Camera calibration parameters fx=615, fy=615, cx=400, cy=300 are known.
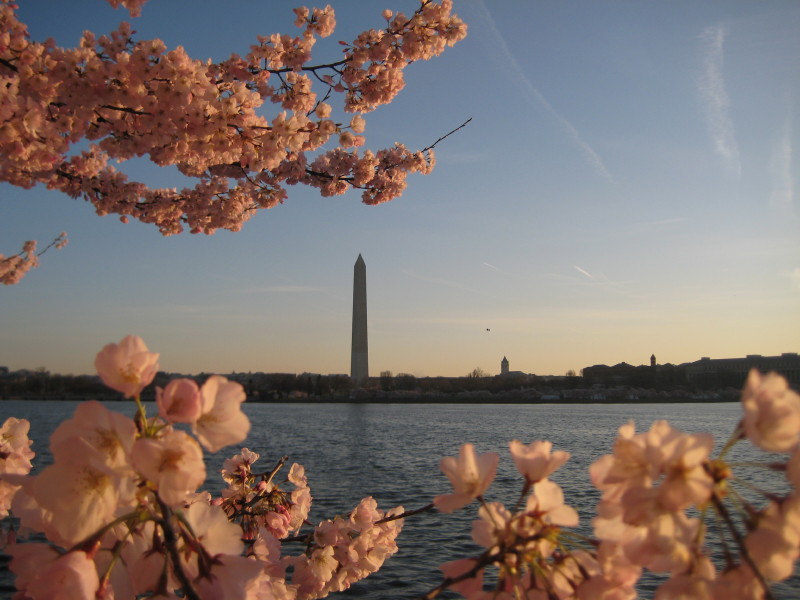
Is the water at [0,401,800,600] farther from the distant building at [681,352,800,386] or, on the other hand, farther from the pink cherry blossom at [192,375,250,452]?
the distant building at [681,352,800,386]

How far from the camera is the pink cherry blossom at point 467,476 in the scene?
0.83 metres

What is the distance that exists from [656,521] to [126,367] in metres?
0.67

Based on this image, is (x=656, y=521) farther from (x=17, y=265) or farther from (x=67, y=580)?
(x=17, y=265)

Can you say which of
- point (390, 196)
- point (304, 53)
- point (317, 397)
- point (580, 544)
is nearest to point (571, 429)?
point (390, 196)

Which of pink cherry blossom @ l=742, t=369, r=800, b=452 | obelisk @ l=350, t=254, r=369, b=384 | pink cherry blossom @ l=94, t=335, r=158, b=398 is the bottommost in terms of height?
pink cherry blossom @ l=742, t=369, r=800, b=452

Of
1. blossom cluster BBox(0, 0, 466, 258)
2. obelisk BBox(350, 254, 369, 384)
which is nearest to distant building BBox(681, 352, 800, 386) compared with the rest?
obelisk BBox(350, 254, 369, 384)

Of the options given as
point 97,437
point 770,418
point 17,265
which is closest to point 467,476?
point 770,418

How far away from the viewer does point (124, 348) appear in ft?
2.60

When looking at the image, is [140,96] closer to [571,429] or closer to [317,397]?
[571,429]

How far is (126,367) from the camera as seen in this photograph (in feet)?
2.60

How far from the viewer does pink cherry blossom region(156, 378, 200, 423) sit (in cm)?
74

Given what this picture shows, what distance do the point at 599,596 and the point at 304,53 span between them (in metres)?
6.05

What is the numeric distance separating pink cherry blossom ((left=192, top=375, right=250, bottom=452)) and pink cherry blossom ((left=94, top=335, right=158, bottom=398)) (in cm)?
8

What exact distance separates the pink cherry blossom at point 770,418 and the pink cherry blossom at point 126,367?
0.70 metres
